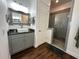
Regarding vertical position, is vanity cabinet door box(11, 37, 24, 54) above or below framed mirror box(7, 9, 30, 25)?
below

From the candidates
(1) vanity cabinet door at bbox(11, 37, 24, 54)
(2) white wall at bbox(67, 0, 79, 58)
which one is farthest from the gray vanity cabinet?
(2) white wall at bbox(67, 0, 79, 58)

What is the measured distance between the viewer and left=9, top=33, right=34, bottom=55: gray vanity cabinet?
64.5 inches

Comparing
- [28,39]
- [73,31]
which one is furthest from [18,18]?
[73,31]

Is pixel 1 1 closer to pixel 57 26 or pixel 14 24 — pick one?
pixel 14 24

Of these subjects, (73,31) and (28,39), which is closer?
(73,31)

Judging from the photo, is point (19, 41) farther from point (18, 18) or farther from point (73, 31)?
point (73, 31)

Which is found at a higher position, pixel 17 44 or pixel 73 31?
pixel 73 31

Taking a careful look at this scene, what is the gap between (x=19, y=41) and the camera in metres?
1.83

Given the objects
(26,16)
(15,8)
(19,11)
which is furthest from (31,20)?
(15,8)

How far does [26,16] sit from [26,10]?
0.90 feet

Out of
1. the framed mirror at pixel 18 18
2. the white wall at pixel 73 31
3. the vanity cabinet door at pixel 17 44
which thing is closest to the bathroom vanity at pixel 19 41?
the vanity cabinet door at pixel 17 44

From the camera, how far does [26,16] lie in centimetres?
246

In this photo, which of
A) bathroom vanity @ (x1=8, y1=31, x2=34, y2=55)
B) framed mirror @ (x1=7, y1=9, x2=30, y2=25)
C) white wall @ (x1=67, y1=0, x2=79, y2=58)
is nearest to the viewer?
bathroom vanity @ (x1=8, y1=31, x2=34, y2=55)

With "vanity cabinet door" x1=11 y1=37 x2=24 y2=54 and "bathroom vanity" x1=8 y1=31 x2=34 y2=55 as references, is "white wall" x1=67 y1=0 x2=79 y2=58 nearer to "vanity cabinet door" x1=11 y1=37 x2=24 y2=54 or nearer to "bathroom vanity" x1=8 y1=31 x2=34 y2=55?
"bathroom vanity" x1=8 y1=31 x2=34 y2=55
